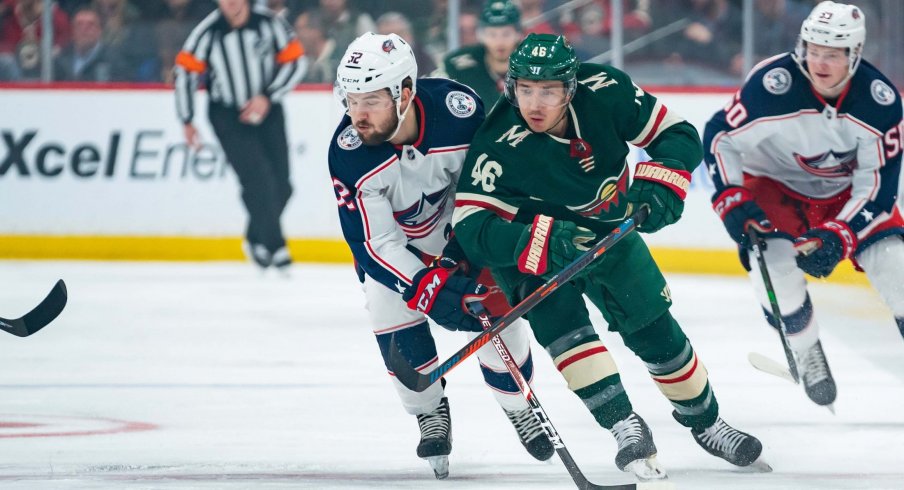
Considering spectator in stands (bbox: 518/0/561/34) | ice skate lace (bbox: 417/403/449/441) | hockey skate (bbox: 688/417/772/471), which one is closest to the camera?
hockey skate (bbox: 688/417/772/471)

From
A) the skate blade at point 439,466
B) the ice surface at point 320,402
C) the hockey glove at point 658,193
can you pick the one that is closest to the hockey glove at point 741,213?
the ice surface at point 320,402

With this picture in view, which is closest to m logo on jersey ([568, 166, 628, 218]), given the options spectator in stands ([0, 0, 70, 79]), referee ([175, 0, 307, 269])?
referee ([175, 0, 307, 269])

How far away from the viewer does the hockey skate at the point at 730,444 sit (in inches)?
134

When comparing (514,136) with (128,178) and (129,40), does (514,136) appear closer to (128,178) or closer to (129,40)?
(128,178)

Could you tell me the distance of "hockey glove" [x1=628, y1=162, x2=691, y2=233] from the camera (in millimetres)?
3123

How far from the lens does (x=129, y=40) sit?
7727 millimetres

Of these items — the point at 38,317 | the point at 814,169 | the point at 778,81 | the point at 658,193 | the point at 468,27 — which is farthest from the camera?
the point at 468,27

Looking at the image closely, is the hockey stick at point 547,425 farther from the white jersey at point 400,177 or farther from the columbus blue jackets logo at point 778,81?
the columbus blue jackets logo at point 778,81

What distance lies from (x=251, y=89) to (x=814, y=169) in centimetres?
411

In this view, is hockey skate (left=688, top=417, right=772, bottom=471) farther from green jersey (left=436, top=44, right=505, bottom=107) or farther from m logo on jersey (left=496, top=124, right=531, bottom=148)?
green jersey (left=436, top=44, right=505, bottom=107)

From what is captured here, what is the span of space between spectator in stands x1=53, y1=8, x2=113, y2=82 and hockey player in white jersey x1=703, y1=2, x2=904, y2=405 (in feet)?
14.4

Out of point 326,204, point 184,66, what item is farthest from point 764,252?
point 184,66

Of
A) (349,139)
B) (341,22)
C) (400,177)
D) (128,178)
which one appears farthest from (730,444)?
(128,178)

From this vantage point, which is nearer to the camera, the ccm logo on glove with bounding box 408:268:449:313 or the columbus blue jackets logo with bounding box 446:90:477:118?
the ccm logo on glove with bounding box 408:268:449:313
